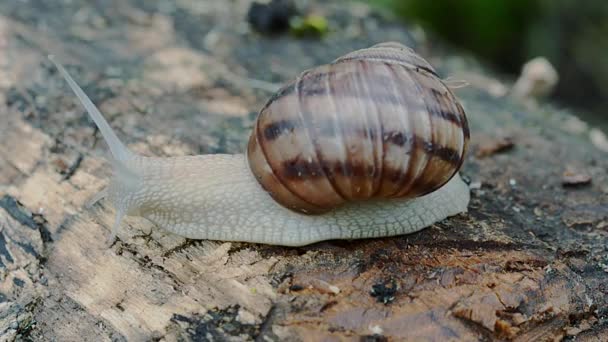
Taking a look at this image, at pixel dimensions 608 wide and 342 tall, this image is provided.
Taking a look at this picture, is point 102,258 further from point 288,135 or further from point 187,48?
point 187,48

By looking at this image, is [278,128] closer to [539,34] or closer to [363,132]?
[363,132]

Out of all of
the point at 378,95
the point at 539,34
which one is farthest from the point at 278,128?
the point at 539,34

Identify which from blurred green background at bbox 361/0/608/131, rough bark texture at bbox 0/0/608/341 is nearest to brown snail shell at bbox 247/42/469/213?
rough bark texture at bbox 0/0/608/341

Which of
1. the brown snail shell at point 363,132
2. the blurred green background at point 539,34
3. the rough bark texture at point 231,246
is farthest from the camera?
the blurred green background at point 539,34

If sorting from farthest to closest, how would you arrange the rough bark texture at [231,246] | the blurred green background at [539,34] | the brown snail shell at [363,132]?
the blurred green background at [539,34] → the brown snail shell at [363,132] → the rough bark texture at [231,246]

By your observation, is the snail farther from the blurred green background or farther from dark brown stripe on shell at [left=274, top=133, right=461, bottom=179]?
the blurred green background

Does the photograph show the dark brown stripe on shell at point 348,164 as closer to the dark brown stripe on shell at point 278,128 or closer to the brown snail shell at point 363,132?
the brown snail shell at point 363,132

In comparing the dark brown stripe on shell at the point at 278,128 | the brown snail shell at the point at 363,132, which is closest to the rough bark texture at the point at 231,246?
the brown snail shell at the point at 363,132
